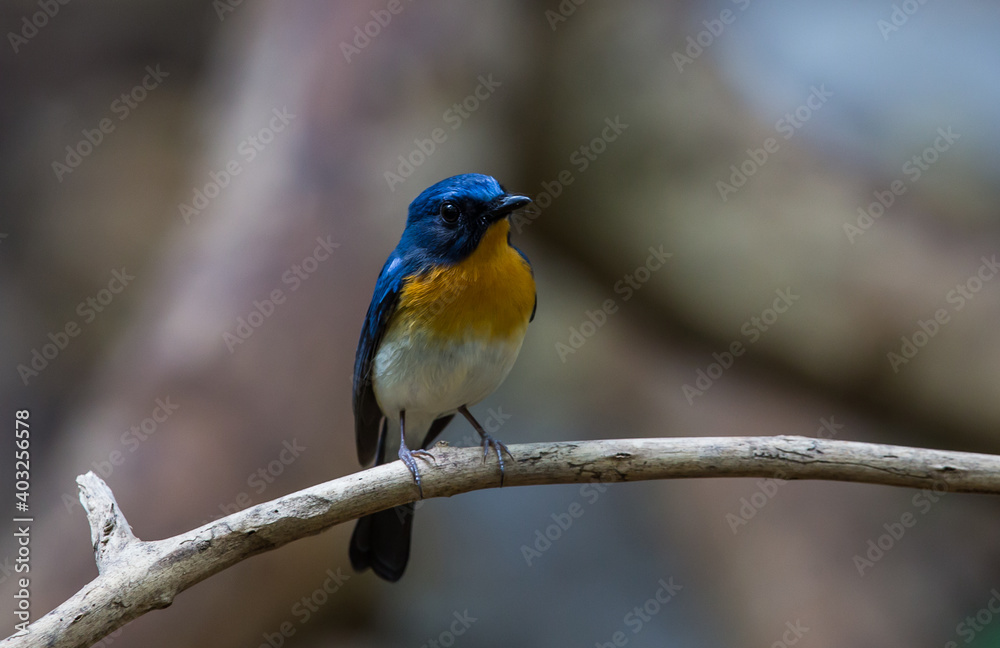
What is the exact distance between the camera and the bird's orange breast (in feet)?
9.64

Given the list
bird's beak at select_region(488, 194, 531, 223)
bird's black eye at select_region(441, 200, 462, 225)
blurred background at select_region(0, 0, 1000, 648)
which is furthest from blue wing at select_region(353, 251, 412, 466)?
A: blurred background at select_region(0, 0, 1000, 648)

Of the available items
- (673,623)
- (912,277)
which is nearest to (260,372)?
(673,623)

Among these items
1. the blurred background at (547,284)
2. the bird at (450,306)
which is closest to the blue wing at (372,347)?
the bird at (450,306)

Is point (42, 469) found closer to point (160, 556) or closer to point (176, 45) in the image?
point (160, 556)

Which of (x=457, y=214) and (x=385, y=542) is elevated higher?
(x=457, y=214)

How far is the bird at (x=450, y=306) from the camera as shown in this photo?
9.63 ft

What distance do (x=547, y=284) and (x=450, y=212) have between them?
299cm

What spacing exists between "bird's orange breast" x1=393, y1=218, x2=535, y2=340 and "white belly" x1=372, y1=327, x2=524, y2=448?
0.16 feet

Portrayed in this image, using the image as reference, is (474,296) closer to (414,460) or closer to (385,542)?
(414,460)

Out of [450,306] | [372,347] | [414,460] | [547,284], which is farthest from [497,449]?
[547,284]

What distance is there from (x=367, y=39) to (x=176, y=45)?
2051 mm

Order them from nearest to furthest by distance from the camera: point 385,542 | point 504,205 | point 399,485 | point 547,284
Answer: point 399,485, point 504,205, point 385,542, point 547,284

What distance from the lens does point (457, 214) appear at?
2.98m

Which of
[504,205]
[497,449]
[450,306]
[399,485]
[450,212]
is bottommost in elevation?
[399,485]
